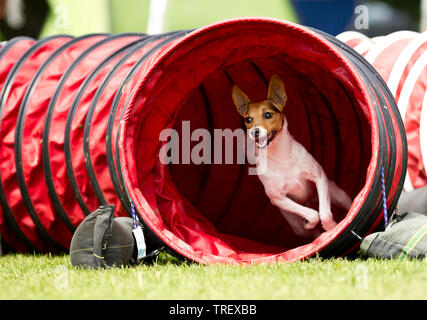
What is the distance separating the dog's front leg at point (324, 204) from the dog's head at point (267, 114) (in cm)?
50

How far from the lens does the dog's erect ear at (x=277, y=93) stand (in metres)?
4.80

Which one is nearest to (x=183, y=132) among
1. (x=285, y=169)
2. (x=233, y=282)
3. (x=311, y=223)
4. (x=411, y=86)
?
(x=285, y=169)

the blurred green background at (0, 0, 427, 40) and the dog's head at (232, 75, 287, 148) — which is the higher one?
the blurred green background at (0, 0, 427, 40)

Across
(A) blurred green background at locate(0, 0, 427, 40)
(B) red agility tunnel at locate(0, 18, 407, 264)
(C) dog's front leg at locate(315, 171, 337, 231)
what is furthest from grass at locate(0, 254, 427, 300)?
(A) blurred green background at locate(0, 0, 427, 40)

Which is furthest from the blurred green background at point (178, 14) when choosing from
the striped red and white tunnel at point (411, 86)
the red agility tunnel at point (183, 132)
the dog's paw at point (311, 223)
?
the dog's paw at point (311, 223)

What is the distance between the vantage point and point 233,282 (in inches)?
122

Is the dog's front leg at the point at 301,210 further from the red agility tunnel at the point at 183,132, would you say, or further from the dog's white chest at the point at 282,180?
the red agility tunnel at the point at 183,132

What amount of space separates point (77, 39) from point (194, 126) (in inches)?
55.8

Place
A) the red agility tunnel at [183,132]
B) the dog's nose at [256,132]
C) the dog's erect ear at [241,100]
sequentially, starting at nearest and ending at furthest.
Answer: the red agility tunnel at [183,132]
the dog's nose at [256,132]
the dog's erect ear at [241,100]

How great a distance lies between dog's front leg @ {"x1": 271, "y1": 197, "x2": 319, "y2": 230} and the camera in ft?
15.0

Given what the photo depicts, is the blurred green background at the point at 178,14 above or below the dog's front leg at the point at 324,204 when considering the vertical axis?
above

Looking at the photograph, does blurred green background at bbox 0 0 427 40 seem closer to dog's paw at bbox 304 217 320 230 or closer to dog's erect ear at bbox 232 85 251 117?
dog's erect ear at bbox 232 85 251 117

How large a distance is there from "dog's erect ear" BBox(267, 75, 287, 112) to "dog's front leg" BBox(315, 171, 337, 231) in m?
0.66

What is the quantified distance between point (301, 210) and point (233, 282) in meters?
1.64
